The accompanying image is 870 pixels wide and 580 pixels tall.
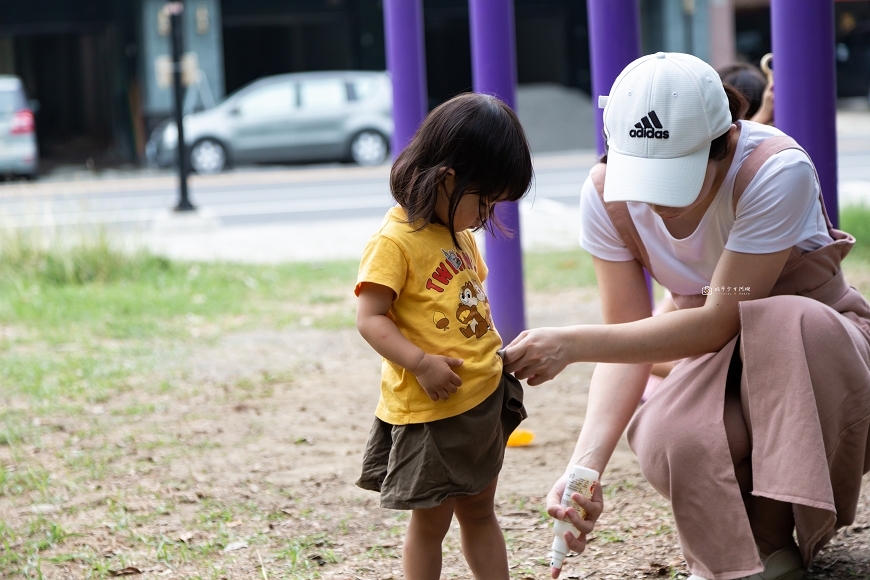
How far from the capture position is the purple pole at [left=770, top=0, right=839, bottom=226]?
3.03 m

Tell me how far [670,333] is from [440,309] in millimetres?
529

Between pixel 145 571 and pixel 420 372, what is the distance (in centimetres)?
114

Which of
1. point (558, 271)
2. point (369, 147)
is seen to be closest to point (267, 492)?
point (558, 271)

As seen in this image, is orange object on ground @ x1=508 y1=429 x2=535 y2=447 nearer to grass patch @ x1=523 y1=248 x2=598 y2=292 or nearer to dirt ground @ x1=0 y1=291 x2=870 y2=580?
dirt ground @ x1=0 y1=291 x2=870 y2=580

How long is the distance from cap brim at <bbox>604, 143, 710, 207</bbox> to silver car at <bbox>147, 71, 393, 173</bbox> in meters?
14.9

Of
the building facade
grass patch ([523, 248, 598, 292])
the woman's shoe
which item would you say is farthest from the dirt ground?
the building facade

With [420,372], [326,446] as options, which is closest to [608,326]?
[420,372]

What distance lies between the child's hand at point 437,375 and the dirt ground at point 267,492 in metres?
0.76

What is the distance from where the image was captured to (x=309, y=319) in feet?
19.4

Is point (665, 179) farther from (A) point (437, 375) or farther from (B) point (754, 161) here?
(A) point (437, 375)

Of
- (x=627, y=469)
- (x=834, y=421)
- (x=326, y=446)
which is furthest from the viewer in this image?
(x=326, y=446)

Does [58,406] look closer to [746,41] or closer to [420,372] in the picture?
[420,372]

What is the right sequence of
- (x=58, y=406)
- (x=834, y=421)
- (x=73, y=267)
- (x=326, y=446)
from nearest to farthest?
(x=834, y=421) → (x=326, y=446) → (x=58, y=406) → (x=73, y=267)

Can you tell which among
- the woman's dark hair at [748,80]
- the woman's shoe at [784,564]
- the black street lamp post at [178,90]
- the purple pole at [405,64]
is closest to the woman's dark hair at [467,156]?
the woman's shoe at [784,564]
